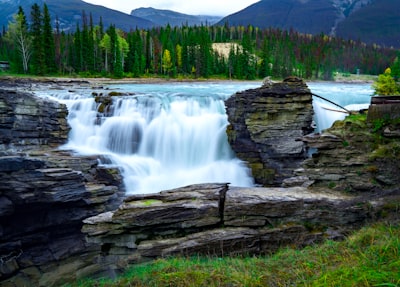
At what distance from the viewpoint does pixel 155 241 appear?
962cm

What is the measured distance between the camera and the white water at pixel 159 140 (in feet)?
58.7

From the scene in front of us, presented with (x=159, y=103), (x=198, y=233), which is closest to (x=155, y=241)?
(x=198, y=233)

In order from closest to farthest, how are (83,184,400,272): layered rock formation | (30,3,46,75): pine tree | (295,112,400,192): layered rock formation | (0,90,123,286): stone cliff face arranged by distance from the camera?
1. (83,184,400,272): layered rock formation
2. (295,112,400,192): layered rock formation
3. (0,90,123,286): stone cliff face
4. (30,3,46,75): pine tree

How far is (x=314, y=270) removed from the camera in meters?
4.80

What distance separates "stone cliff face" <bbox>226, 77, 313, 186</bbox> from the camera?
55.7ft

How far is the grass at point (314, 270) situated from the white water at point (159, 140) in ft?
36.9

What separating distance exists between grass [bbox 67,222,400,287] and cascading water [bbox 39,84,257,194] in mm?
11252

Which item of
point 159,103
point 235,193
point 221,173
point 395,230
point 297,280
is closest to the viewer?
point 297,280

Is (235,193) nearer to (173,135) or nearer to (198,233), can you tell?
(198,233)

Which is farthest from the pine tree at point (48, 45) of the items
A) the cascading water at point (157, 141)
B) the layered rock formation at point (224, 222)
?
the layered rock formation at point (224, 222)

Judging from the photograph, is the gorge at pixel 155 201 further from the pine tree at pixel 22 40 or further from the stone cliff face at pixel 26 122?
the pine tree at pixel 22 40

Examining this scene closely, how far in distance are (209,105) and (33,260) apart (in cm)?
1496

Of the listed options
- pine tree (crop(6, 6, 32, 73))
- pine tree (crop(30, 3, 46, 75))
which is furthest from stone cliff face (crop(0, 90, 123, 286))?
pine tree (crop(6, 6, 32, 73))

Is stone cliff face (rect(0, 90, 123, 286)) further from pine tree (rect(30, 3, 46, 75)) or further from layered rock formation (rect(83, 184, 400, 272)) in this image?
pine tree (rect(30, 3, 46, 75))
